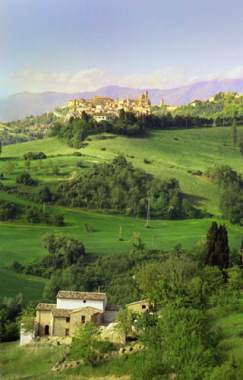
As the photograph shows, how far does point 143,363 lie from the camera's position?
2205cm

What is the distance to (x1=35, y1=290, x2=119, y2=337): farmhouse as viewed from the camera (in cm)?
2958

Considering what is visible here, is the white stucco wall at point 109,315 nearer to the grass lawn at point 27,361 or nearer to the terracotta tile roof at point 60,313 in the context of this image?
the terracotta tile roof at point 60,313

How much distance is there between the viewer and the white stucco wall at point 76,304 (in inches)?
1199

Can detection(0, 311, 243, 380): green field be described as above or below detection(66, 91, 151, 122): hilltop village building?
below

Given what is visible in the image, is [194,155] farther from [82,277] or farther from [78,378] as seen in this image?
[78,378]

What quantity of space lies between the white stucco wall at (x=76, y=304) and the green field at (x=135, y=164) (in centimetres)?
790

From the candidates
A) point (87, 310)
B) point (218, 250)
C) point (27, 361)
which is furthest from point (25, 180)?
point (27, 361)

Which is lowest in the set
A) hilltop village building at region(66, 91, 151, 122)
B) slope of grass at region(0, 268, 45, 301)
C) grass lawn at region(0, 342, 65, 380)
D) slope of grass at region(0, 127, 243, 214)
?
slope of grass at region(0, 268, 45, 301)

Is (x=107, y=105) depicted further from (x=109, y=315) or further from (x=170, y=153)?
(x=109, y=315)

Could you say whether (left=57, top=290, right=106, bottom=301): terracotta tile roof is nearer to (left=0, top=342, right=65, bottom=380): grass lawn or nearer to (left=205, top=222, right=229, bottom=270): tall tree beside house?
(left=0, top=342, right=65, bottom=380): grass lawn

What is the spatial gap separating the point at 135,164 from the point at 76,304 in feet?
132

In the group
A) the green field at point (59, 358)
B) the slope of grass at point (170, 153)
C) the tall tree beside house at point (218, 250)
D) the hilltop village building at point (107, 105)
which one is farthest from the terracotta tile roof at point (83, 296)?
the hilltop village building at point (107, 105)

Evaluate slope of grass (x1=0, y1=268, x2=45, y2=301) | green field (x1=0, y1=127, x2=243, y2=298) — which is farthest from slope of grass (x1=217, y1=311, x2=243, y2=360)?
green field (x1=0, y1=127, x2=243, y2=298)

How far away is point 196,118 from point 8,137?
129ft
